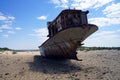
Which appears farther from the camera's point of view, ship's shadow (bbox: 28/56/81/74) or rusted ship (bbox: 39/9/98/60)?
rusted ship (bbox: 39/9/98/60)

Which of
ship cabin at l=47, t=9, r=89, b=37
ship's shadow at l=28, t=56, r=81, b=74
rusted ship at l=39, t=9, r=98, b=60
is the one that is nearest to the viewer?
ship's shadow at l=28, t=56, r=81, b=74

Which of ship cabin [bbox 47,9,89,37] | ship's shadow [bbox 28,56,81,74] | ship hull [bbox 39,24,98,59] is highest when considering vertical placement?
ship cabin [bbox 47,9,89,37]

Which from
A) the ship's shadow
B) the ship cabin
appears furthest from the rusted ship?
the ship's shadow

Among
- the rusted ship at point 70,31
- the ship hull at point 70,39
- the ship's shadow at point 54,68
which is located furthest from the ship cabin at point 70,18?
the ship's shadow at point 54,68

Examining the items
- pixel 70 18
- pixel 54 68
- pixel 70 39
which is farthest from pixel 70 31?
pixel 54 68

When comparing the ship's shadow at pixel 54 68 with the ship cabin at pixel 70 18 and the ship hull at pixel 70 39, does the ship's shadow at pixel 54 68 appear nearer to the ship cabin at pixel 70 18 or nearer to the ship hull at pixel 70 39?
the ship hull at pixel 70 39

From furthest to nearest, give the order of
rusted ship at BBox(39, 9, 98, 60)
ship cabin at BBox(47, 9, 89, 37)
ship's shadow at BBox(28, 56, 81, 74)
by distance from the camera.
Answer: ship cabin at BBox(47, 9, 89, 37) < rusted ship at BBox(39, 9, 98, 60) < ship's shadow at BBox(28, 56, 81, 74)

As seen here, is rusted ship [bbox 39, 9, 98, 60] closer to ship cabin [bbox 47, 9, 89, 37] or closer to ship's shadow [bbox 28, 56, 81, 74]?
ship cabin [bbox 47, 9, 89, 37]

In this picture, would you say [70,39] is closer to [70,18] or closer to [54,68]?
[70,18]

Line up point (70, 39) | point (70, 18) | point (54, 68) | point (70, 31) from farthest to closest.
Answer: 1. point (70, 18)
2. point (70, 39)
3. point (70, 31)
4. point (54, 68)

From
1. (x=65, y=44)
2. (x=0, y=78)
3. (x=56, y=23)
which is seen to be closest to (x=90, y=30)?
(x=65, y=44)

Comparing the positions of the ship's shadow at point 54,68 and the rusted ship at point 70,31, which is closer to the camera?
the ship's shadow at point 54,68

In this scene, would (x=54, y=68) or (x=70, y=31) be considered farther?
(x=70, y=31)

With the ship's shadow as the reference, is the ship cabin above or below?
above
